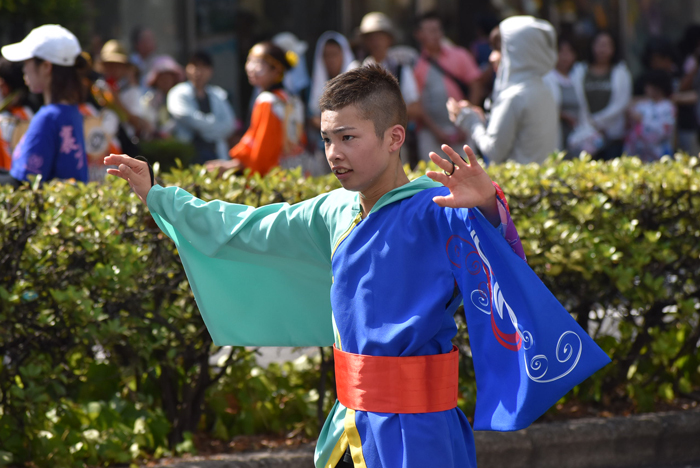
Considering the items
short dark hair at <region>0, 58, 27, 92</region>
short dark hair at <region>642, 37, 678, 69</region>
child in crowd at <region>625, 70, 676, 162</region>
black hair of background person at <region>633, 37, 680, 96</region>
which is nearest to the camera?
short dark hair at <region>0, 58, 27, 92</region>

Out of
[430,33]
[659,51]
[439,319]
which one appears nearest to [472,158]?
[439,319]

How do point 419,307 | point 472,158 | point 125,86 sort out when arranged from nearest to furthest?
point 472,158 → point 419,307 → point 125,86

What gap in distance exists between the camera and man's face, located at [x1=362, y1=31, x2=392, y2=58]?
8.88 m

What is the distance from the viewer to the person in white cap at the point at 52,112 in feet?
15.8

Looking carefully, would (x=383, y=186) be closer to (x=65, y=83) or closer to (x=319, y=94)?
(x=65, y=83)

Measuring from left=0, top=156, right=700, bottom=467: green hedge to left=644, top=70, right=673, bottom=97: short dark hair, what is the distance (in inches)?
222

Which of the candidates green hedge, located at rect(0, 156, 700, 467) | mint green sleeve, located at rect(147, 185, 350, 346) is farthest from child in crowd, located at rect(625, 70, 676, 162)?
mint green sleeve, located at rect(147, 185, 350, 346)

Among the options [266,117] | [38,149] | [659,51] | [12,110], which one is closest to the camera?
[38,149]

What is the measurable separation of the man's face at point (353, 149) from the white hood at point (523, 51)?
3466 mm

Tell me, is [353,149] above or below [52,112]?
below

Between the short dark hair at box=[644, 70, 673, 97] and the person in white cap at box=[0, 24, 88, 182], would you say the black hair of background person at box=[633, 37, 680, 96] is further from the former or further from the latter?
the person in white cap at box=[0, 24, 88, 182]

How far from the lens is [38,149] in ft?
15.8

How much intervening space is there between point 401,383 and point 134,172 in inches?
44.8

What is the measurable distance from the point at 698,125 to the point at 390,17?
435 centimetres
